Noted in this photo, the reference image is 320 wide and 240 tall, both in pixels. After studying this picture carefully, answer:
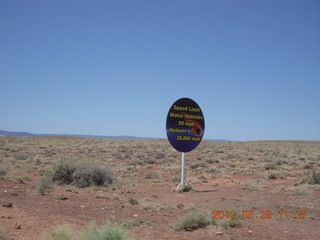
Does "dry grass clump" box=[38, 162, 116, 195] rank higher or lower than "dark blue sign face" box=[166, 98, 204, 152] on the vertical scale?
lower

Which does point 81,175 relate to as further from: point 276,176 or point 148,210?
point 276,176

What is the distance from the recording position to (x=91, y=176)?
12.8 meters

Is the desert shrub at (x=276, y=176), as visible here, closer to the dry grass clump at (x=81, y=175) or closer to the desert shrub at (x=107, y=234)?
the dry grass clump at (x=81, y=175)

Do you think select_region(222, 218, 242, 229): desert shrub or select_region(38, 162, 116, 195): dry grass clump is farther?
select_region(38, 162, 116, 195): dry grass clump

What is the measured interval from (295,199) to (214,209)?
11.4 feet

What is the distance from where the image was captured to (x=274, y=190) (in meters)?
12.2

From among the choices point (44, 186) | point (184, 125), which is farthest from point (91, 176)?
point (184, 125)

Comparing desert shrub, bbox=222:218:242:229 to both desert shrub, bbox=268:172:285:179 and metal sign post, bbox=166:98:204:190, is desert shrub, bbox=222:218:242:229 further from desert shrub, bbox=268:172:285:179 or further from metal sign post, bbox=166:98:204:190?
desert shrub, bbox=268:172:285:179

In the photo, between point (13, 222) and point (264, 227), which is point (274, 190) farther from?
point (13, 222)

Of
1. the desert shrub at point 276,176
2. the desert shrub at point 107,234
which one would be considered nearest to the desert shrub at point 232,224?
the desert shrub at point 107,234

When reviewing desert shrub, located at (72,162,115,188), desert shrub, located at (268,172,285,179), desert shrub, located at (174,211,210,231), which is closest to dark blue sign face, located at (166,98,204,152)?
desert shrub, located at (72,162,115,188)

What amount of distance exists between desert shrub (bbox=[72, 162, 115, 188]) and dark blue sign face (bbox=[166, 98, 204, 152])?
3120mm

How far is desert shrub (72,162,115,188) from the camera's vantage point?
12.8 m

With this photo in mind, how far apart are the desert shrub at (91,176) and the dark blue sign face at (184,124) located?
3120 mm
